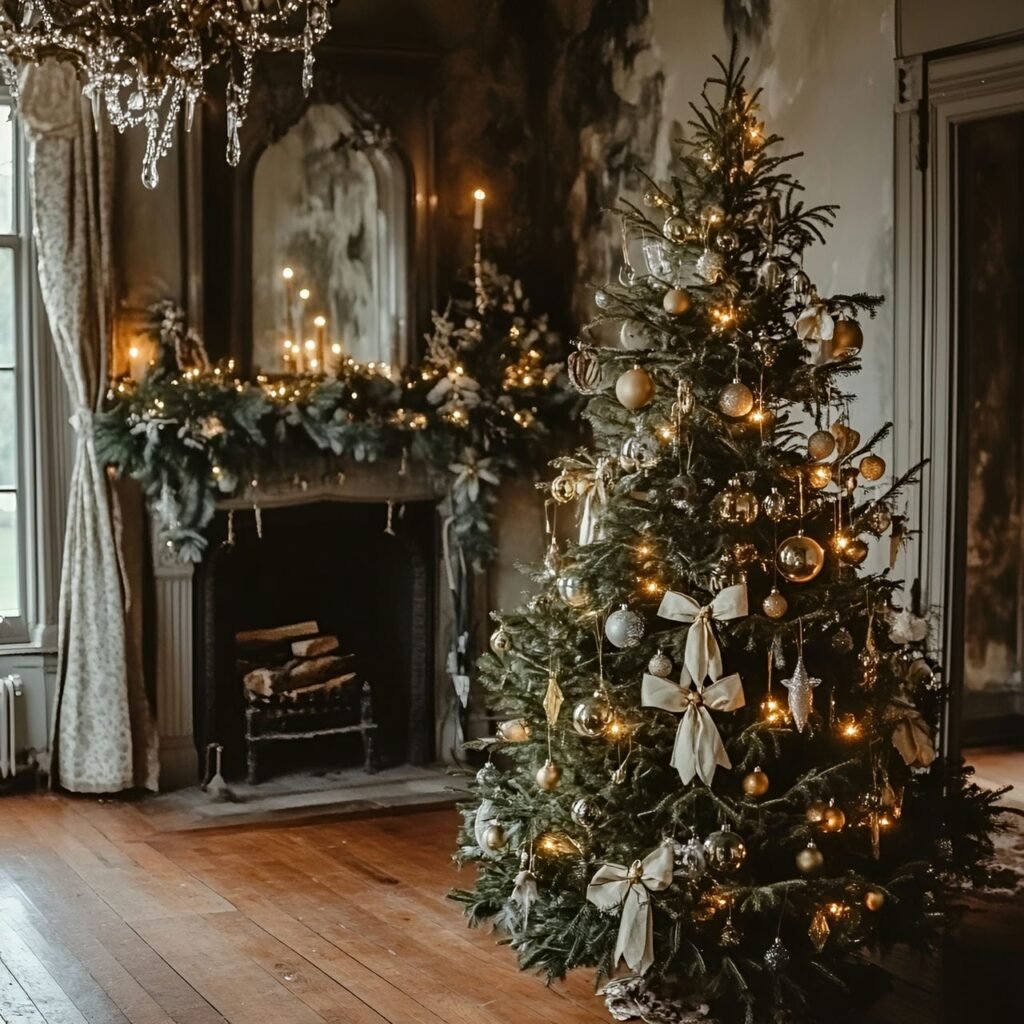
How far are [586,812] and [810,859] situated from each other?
532 mm

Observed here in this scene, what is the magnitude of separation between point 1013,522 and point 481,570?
2394 millimetres

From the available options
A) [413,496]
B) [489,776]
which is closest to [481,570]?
[413,496]

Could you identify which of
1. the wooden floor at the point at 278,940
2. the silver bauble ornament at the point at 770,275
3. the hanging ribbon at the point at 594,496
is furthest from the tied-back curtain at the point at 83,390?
the silver bauble ornament at the point at 770,275

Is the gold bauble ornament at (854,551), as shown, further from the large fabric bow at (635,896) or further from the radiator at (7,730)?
the radiator at (7,730)

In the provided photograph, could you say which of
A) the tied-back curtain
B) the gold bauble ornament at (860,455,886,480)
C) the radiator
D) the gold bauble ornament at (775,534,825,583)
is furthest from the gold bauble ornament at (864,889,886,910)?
the radiator

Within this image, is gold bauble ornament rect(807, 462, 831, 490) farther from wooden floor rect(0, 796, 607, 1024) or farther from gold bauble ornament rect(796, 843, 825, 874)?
wooden floor rect(0, 796, 607, 1024)

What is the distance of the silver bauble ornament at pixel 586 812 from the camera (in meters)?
3.77

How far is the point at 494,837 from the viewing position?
3.98 metres

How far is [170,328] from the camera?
614cm

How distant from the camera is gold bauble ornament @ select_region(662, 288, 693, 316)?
382 centimetres

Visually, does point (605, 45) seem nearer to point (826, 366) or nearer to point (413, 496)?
point (413, 496)

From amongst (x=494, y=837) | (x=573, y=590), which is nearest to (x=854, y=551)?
(x=573, y=590)

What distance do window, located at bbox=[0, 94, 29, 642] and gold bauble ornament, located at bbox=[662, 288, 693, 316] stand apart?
3.37 meters

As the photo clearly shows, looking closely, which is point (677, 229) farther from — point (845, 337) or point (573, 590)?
point (573, 590)
